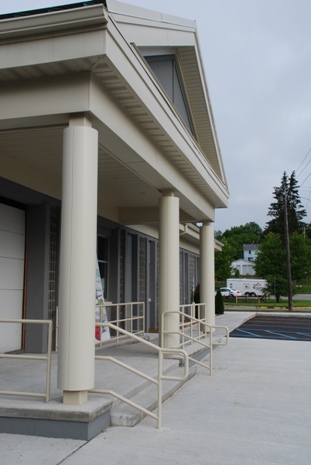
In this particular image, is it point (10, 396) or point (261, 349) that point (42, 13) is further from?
point (261, 349)

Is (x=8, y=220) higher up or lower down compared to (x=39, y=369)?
higher up

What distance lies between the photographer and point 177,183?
9.59 meters

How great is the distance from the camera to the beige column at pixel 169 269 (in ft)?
30.9

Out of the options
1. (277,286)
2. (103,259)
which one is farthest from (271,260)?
(103,259)

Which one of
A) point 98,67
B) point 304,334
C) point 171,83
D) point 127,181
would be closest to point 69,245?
point 98,67

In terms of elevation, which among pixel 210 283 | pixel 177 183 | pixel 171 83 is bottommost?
pixel 210 283

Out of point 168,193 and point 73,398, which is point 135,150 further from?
point 73,398

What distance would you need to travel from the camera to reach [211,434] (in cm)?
527

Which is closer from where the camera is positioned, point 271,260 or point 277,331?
point 277,331

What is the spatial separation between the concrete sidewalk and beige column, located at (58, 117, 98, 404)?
2.19 ft

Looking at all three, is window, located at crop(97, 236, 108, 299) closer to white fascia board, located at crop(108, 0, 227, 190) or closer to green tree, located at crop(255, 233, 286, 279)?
white fascia board, located at crop(108, 0, 227, 190)

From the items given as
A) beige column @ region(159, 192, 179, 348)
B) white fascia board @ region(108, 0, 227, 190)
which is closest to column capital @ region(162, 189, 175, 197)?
beige column @ region(159, 192, 179, 348)

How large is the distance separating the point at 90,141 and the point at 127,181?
4.74 meters

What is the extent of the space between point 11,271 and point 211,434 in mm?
5309
